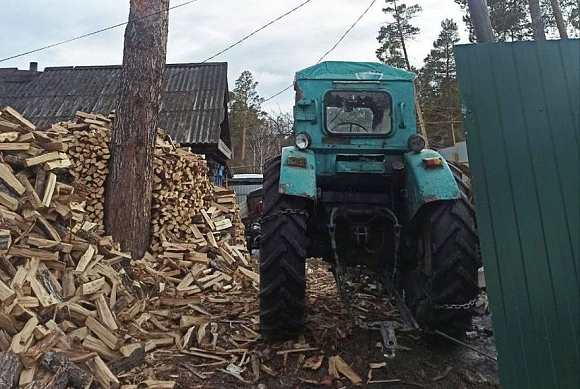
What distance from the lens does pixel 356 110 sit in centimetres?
491

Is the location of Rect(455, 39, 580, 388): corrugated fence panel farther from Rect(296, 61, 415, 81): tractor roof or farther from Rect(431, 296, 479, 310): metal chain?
Rect(296, 61, 415, 81): tractor roof

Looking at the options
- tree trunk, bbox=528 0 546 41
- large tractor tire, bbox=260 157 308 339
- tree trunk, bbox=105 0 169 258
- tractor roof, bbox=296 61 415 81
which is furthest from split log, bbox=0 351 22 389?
tree trunk, bbox=528 0 546 41

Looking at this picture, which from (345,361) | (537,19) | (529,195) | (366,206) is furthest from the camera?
(537,19)

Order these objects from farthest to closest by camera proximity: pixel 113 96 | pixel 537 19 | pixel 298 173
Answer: pixel 113 96, pixel 537 19, pixel 298 173

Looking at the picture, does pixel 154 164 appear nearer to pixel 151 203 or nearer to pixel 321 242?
pixel 151 203

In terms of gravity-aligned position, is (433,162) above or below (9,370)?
above

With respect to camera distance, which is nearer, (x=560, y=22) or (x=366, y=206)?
(x=366, y=206)

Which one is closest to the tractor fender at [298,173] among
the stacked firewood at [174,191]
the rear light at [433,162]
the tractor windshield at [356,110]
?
the tractor windshield at [356,110]

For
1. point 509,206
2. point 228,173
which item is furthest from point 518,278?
point 228,173

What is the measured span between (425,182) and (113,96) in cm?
1443

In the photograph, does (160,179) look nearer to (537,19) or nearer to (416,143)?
(416,143)

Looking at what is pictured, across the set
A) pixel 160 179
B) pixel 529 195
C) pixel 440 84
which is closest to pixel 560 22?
pixel 160 179

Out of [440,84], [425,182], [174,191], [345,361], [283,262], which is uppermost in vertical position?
[440,84]

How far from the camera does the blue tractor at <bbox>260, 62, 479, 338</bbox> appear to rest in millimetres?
3930
